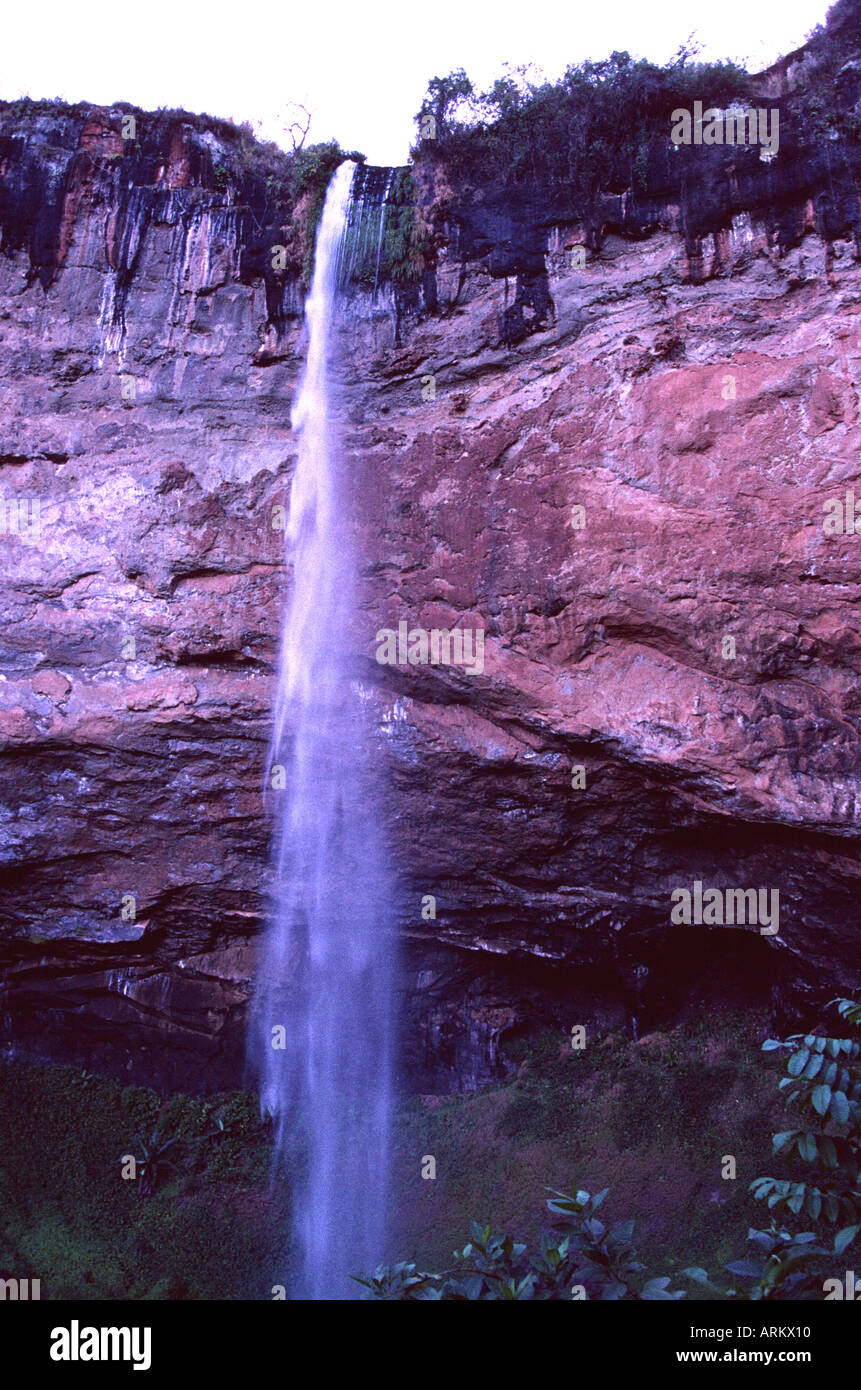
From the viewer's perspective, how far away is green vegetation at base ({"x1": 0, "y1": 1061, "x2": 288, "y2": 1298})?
8.27 metres

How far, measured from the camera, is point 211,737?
8.90 meters

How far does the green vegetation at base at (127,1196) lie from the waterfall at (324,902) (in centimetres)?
38

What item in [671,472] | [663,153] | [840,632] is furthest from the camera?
[663,153]

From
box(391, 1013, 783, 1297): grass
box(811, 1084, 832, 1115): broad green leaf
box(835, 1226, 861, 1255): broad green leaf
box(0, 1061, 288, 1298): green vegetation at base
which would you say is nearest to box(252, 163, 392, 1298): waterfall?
box(0, 1061, 288, 1298): green vegetation at base

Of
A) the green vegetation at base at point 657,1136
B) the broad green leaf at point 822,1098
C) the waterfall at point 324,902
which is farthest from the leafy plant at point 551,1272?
the waterfall at point 324,902

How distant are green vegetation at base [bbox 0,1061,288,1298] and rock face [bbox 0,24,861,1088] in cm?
44

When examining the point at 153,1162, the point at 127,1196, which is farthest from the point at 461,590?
the point at 127,1196

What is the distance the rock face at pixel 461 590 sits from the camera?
7836 millimetres

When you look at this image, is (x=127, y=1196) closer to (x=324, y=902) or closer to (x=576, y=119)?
(x=324, y=902)

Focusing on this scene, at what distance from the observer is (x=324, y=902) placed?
30.6 ft

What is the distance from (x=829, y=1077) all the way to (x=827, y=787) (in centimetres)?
386

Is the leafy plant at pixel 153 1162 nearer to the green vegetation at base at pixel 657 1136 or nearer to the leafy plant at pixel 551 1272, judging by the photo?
the green vegetation at base at pixel 657 1136
